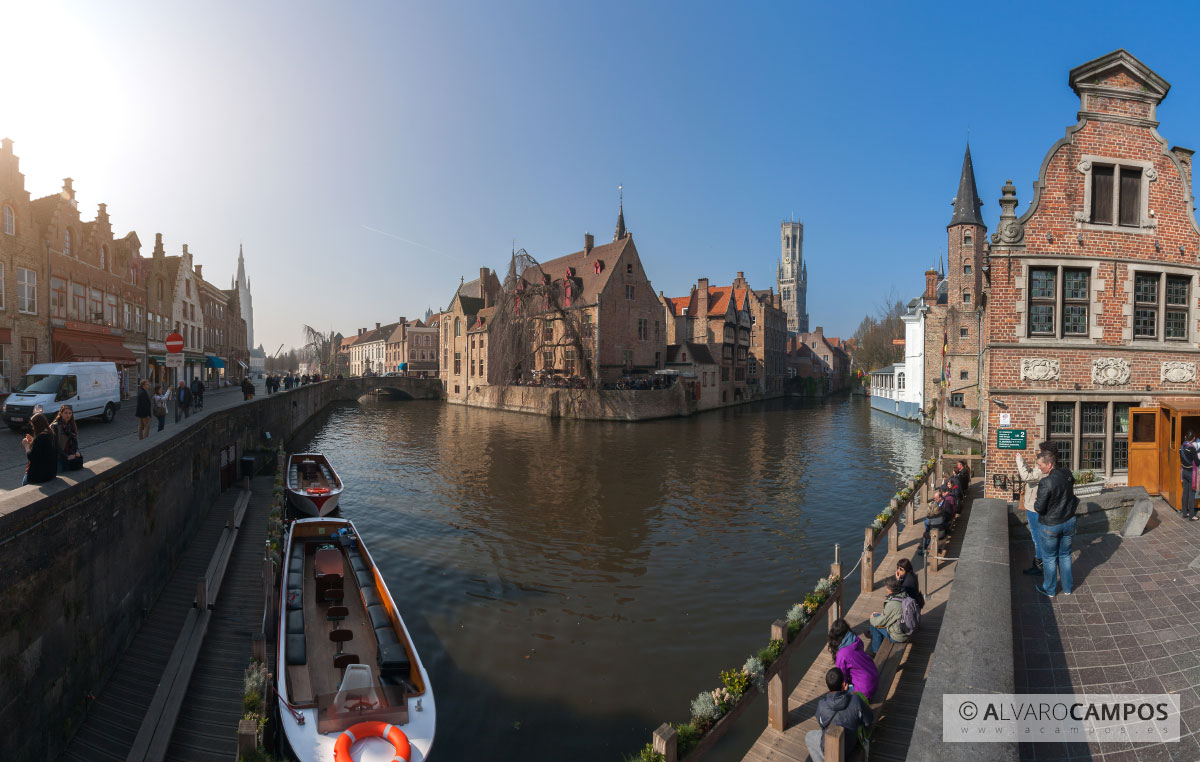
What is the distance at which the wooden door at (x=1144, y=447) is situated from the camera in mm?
11148

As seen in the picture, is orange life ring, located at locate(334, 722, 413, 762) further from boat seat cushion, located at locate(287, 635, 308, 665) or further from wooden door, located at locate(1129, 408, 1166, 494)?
wooden door, located at locate(1129, 408, 1166, 494)

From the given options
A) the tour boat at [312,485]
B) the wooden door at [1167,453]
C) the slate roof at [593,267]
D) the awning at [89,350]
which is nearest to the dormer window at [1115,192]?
the wooden door at [1167,453]

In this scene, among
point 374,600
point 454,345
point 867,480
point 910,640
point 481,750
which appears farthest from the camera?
point 454,345

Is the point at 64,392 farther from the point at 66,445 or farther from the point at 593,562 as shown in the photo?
the point at 593,562

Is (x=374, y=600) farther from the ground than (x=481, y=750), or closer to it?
farther from the ground

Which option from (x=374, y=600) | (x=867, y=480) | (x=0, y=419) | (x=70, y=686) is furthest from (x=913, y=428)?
(x=0, y=419)

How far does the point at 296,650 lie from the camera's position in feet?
26.3

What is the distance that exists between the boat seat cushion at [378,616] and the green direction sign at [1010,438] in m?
13.1

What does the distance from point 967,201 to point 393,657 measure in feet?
171

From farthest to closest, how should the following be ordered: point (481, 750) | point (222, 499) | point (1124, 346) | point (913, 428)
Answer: point (913, 428), point (222, 499), point (1124, 346), point (481, 750)

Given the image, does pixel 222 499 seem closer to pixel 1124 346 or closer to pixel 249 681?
pixel 249 681

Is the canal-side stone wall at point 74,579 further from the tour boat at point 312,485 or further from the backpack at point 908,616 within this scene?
the backpack at point 908,616

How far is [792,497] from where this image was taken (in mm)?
20391

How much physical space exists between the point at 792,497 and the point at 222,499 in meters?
20.0
